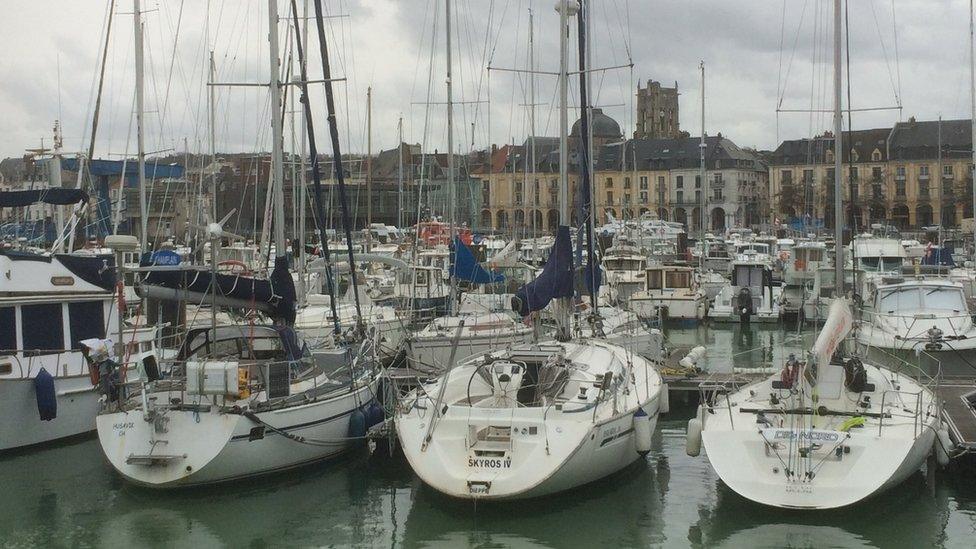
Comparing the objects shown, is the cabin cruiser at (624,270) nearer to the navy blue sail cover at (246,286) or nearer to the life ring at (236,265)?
the life ring at (236,265)

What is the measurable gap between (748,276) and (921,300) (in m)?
19.4

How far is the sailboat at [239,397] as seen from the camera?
55.4 ft

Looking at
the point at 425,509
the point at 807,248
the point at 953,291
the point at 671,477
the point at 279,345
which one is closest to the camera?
the point at 425,509

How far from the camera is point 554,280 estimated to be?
21.5 metres

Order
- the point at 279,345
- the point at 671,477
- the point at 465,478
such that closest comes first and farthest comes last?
the point at 465,478
the point at 671,477
the point at 279,345

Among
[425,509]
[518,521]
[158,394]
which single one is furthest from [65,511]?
→ [518,521]

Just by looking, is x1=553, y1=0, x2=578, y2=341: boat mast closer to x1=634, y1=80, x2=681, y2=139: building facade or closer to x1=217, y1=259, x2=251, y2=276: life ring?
x1=217, y1=259, x2=251, y2=276: life ring

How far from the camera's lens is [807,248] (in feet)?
164

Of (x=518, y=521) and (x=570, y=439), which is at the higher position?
(x=570, y=439)

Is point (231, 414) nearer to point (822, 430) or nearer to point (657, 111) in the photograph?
point (822, 430)

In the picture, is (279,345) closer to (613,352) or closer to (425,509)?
(425,509)

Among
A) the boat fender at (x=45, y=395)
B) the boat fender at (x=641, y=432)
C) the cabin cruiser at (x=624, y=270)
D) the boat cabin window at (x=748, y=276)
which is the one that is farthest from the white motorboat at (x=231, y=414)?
the boat cabin window at (x=748, y=276)

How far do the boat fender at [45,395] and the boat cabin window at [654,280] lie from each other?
28.4 meters

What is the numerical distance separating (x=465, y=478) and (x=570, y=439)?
1655 millimetres
